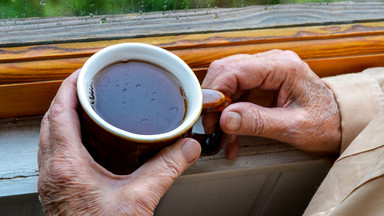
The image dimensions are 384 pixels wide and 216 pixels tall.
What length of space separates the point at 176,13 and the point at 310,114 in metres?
0.38

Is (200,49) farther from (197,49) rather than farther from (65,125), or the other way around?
(65,125)

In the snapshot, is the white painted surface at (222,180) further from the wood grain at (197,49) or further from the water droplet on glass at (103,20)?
the water droplet on glass at (103,20)

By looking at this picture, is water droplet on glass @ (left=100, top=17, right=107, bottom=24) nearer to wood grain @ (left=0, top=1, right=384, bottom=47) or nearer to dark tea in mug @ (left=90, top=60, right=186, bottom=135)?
wood grain @ (left=0, top=1, right=384, bottom=47)

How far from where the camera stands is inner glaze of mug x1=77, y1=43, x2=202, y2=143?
1.86 feet

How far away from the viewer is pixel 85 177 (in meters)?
0.61

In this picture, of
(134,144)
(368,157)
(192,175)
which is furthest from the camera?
(192,175)

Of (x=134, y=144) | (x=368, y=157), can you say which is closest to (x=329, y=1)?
(x=368, y=157)

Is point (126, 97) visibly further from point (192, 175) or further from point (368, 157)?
point (368, 157)

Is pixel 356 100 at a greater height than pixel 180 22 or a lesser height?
lesser

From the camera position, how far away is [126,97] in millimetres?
629

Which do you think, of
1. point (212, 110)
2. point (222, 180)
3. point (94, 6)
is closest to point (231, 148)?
point (222, 180)

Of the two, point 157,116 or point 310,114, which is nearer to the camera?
point 157,116

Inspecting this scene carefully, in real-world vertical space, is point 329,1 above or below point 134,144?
above

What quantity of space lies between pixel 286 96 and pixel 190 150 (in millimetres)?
324
